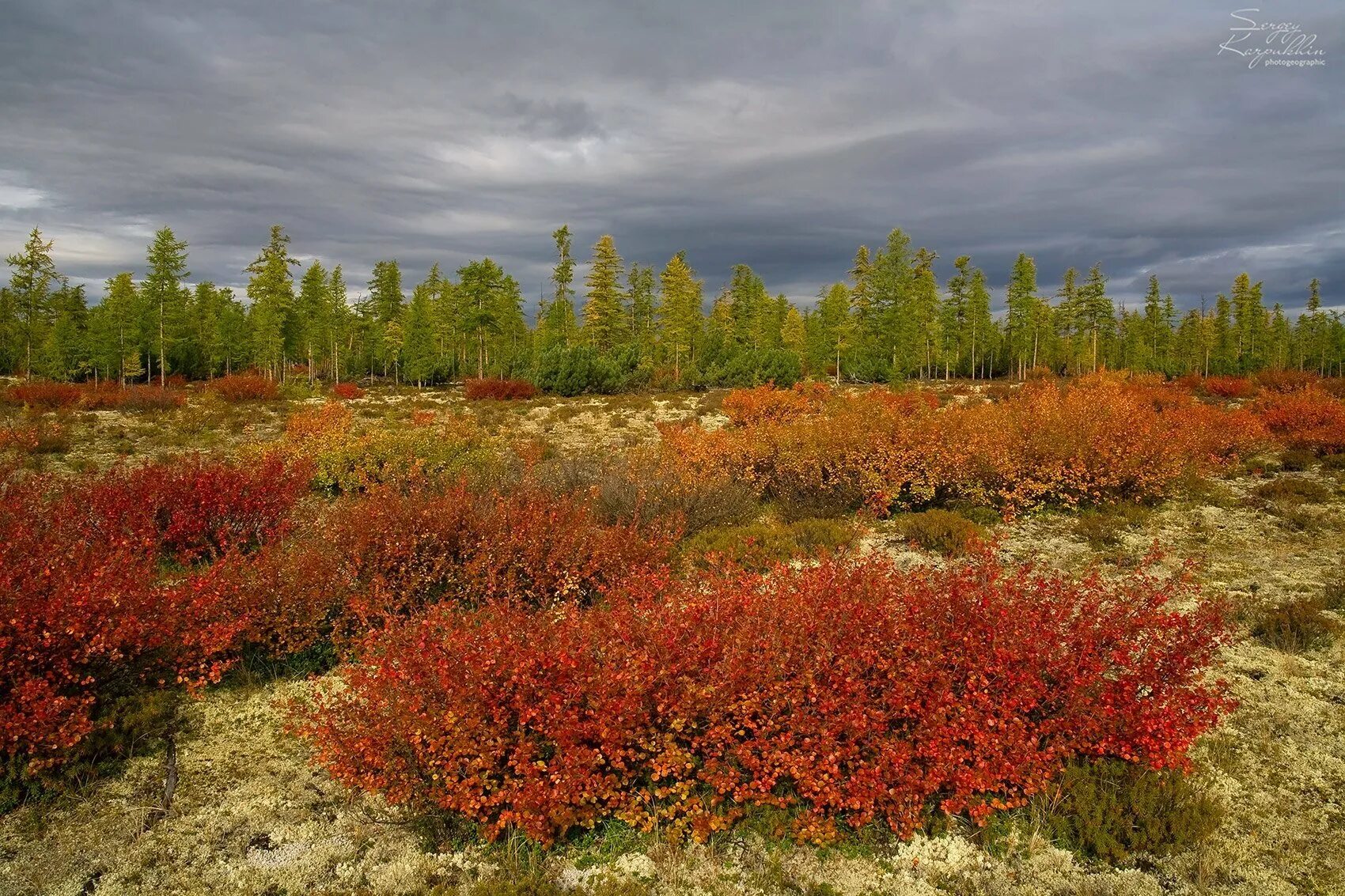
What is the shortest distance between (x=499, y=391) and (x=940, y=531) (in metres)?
24.4

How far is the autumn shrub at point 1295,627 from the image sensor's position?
20.0ft

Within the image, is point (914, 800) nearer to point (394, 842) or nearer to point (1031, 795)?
point (1031, 795)

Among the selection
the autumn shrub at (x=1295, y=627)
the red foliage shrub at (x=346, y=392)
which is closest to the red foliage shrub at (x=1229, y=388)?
the autumn shrub at (x=1295, y=627)

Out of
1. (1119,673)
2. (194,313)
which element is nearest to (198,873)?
(1119,673)

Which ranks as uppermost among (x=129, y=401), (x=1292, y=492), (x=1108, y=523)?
(x=129, y=401)

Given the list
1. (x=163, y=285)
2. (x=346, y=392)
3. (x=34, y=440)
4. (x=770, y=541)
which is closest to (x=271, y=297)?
(x=163, y=285)

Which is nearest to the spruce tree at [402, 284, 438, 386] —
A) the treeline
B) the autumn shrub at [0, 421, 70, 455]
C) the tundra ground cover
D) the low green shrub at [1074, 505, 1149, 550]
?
the treeline

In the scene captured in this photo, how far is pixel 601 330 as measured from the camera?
50.0 m

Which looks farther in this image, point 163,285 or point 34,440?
point 163,285

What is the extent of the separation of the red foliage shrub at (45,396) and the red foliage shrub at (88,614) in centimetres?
1857

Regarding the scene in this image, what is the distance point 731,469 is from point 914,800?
8.54 meters

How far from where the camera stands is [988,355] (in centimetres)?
6606

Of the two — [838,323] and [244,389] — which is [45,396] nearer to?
[244,389]

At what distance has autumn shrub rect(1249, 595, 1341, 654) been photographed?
6.11 metres
